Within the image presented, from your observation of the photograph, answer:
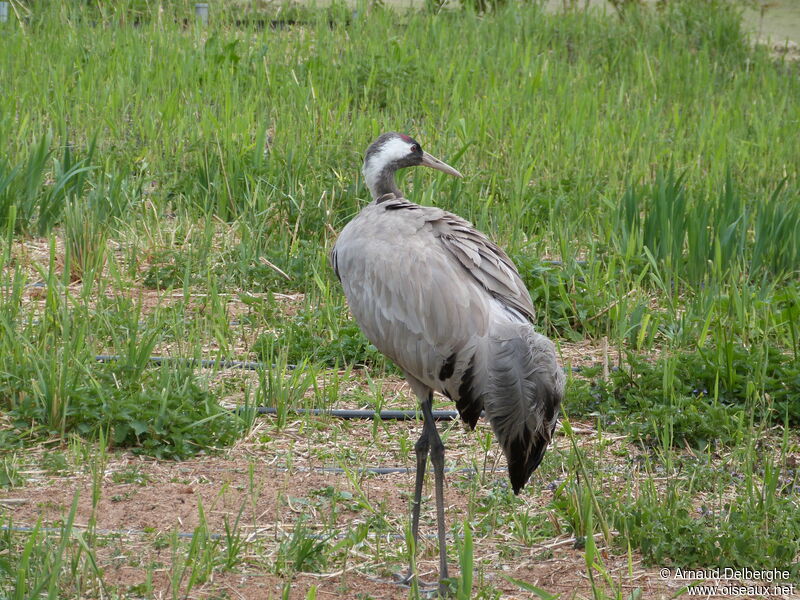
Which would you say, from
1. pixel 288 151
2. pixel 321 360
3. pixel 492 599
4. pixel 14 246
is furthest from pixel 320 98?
pixel 492 599

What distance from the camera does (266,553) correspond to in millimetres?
3266

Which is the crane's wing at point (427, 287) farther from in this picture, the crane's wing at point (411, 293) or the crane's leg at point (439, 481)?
the crane's leg at point (439, 481)

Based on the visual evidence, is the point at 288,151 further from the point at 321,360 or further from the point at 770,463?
the point at 770,463

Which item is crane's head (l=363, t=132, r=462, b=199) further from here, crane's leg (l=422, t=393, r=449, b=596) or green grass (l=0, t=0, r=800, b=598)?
crane's leg (l=422, t=393, r=449, b=596)

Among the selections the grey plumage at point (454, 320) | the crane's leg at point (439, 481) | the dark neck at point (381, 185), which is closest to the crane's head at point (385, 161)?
the dark neck at point (381, 185)

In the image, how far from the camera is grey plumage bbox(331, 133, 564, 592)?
3.18 meters

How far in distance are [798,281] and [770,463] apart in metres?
2.16

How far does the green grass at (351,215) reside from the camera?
3.57 meters

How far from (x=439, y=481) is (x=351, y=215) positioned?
2923 mm

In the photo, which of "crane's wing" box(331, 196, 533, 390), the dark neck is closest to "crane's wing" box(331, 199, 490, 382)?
"crane's wing" box(331, 196, 533, 390)

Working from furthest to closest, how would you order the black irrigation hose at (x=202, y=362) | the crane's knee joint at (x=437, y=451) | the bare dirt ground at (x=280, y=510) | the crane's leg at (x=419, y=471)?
the black irrigation hose at (x=202, y=362) < the crane's knee joint at (x=437, y=451) < the crane's leg at (x=419, y=471) < the bare dirt ground at (x=280, y=510)

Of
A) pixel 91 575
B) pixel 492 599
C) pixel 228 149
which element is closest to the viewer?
pixel 91 575

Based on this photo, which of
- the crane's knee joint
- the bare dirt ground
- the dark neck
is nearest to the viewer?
the bare dirt ground

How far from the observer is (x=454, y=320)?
334 cm
